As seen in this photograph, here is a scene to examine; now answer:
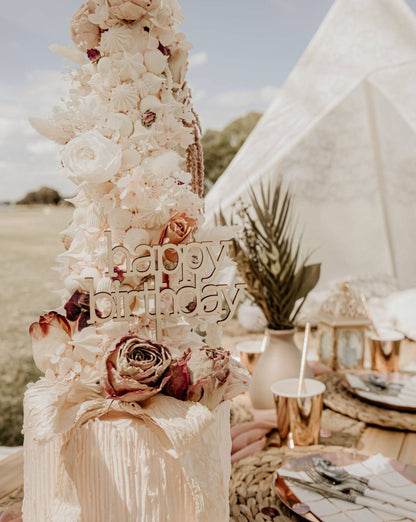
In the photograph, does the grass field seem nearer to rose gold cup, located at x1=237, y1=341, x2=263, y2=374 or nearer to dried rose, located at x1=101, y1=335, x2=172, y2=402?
rose gold cup, located at x1=237, y1=341, x2=263, y2=374

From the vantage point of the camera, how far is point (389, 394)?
1417 mm

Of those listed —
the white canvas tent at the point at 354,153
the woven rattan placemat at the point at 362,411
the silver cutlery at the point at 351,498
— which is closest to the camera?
the silver cutlery at the point at 351,498

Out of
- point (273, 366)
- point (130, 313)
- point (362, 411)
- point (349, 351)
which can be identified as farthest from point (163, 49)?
point (349, 351)

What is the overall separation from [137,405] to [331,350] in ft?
3.96

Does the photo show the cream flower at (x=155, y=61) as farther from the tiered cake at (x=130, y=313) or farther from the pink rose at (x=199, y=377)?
the pink rose at (x=199, y=377)

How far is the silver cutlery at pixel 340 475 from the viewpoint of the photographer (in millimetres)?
891

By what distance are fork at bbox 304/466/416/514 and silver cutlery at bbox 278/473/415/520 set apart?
11 mm

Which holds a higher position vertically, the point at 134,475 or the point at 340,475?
the point at 134,475

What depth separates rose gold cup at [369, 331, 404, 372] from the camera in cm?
165

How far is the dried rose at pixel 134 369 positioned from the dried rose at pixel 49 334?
0.10m

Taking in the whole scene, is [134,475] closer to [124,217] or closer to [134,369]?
[134,369]

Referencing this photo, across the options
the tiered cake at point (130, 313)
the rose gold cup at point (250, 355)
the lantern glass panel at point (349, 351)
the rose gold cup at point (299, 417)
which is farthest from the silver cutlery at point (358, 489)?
the lantern glass panel at point (349, 351)

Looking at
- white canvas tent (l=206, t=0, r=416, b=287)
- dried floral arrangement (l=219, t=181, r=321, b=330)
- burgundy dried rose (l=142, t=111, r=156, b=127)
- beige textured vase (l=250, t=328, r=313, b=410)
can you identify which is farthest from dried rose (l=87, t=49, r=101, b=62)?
white canvas tent (l=206, t=0, r=416, b=287)

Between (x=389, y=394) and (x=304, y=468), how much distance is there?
0.57 m
